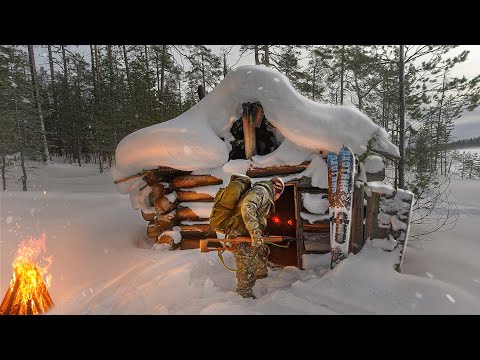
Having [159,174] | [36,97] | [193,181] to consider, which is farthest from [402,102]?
[36,97]

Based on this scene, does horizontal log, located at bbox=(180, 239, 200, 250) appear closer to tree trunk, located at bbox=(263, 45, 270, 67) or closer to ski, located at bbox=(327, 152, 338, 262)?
ski, located at bbox=(327, 152, 338, 262)

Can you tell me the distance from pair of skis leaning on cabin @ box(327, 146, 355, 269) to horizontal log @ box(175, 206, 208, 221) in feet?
10.3

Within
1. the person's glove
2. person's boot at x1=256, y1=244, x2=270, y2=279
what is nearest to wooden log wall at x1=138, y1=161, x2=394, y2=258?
person's boot at x1=256, y1=244, x2=270, y2=279

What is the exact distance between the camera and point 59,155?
97.2 feet

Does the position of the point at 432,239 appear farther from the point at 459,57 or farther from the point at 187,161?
the point at 187,161

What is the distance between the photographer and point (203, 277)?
15.4 feet

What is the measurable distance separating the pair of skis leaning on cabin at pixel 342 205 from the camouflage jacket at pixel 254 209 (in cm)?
123

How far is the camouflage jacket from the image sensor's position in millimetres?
3701

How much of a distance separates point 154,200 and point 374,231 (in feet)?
16.1

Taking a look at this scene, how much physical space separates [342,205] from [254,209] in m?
1.75

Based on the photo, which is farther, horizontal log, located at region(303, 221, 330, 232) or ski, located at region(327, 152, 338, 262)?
horizontal log, located at region(303, 221, 330, 232)

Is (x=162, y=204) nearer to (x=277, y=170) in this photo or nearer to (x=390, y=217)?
(x=277, y=170)

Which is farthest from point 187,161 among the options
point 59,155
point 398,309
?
point 59,155

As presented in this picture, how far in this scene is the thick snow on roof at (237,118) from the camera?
4.98m
